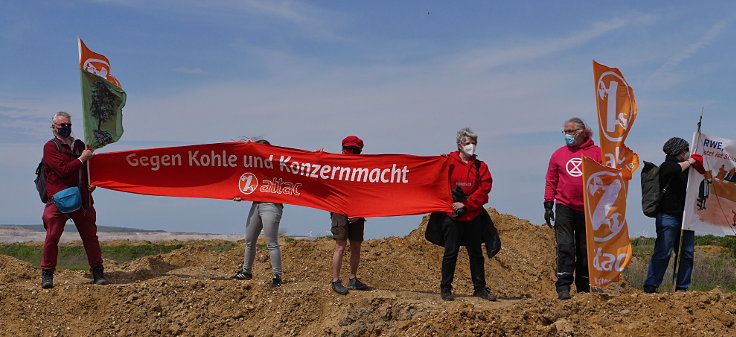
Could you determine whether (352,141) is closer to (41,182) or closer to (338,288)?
(338,288)

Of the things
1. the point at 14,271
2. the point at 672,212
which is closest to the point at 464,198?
the point at 672,212

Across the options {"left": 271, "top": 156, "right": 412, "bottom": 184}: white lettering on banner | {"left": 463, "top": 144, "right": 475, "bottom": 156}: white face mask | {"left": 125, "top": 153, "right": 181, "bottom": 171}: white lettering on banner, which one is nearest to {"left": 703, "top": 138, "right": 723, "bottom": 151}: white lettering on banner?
{"left": 463, "top": 144, "right": 475, "bottom": 156}: white face mask

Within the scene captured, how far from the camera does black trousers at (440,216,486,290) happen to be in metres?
8.34

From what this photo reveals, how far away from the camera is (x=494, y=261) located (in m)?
14.5

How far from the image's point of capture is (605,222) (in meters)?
8.05

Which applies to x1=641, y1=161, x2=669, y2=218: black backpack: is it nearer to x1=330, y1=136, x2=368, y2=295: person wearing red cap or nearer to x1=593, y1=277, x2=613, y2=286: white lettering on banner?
x1=593, y1=277, x2=613, y2=286: white lettering on banner

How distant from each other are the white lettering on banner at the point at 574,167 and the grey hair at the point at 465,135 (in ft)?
3.48

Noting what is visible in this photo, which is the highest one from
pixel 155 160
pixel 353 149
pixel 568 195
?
pixel 353 149

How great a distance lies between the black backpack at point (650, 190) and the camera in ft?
29.2

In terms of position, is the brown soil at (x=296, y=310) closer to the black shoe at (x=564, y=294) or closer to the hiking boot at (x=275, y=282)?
the hiking boot at (x=275, y=282)

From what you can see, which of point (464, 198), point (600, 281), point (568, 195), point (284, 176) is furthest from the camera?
point (284, 176)

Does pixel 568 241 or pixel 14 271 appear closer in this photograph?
pixel 568 241

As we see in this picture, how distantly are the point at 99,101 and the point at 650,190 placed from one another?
23.1 feet

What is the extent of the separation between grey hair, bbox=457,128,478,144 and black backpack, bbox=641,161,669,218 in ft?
7.69
